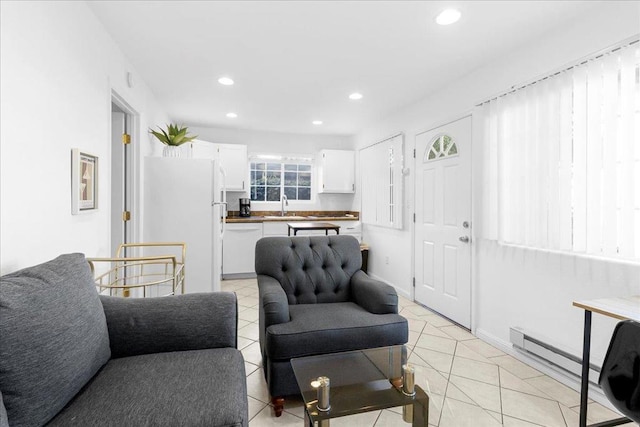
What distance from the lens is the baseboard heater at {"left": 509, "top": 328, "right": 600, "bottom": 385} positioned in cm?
204

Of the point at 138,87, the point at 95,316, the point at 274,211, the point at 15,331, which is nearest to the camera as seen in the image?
the point at 15,331

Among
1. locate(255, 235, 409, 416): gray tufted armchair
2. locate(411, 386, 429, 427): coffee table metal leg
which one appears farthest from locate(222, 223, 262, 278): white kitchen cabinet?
locate(411, 386, 429, 427): coffee table metal leg

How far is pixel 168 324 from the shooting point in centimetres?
150

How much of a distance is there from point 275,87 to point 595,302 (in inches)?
124

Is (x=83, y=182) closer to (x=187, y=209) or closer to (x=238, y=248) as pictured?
(x=187, y=209)

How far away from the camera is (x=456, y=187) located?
3.19 meters

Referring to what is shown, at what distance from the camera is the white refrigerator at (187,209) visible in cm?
328

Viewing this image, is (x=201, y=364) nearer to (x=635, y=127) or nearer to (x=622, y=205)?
(x=622, y=205)

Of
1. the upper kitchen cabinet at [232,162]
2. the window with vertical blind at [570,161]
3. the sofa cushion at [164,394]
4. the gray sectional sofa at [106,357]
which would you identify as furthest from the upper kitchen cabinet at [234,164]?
the sofa cushion at [164,394]

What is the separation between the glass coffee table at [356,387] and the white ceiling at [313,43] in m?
2.04

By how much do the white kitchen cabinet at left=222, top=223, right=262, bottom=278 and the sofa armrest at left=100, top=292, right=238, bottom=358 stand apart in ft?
11.3

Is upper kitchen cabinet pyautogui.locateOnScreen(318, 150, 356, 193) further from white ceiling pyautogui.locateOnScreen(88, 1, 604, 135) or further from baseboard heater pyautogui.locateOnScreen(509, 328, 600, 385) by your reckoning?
baseboard heater pyautogui.locateOnScreen(509, 328, 600, 385)

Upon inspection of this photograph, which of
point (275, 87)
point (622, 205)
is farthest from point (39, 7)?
point (622, 205)

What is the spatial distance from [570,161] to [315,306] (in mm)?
1911
